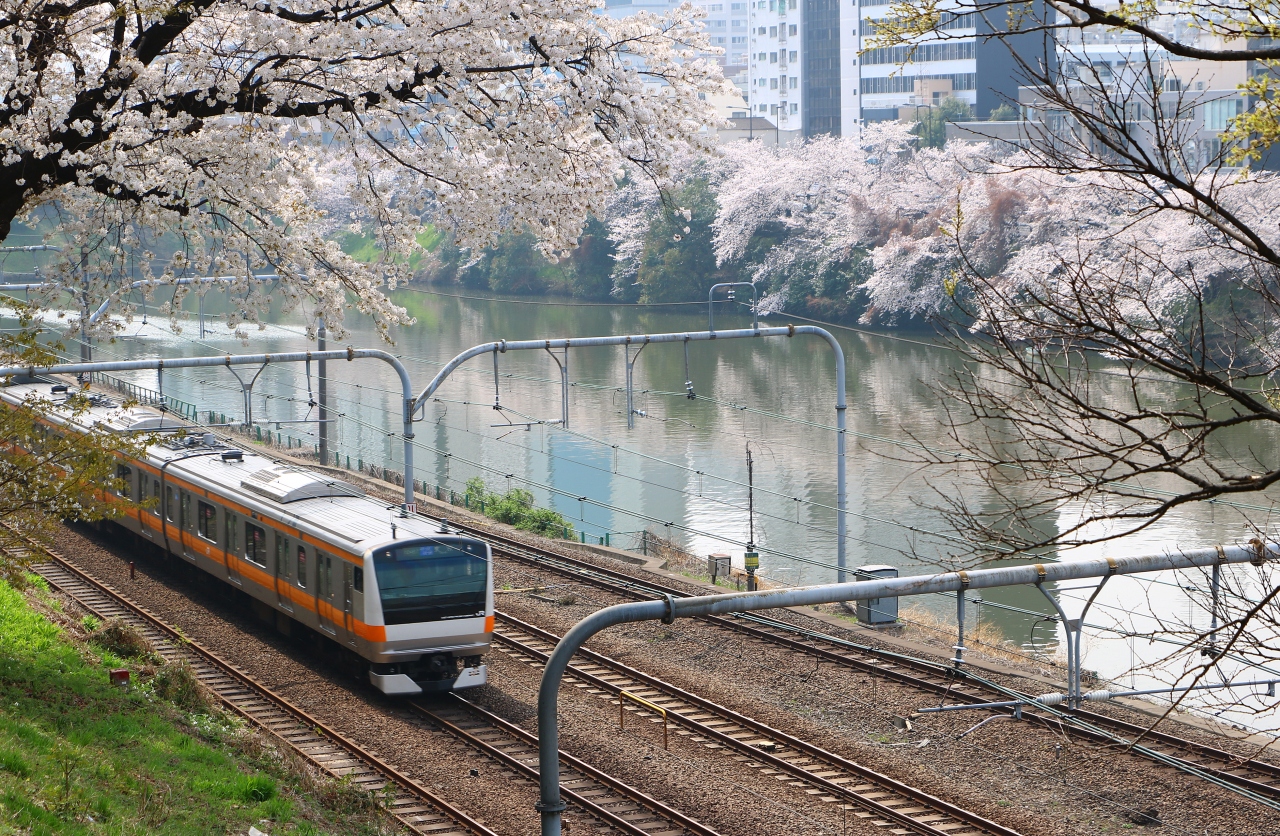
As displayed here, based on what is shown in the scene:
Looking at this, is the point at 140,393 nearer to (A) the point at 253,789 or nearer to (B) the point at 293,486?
(B) the point at 293,486

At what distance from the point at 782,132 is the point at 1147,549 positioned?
6199 centimetres

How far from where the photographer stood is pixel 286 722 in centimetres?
1420

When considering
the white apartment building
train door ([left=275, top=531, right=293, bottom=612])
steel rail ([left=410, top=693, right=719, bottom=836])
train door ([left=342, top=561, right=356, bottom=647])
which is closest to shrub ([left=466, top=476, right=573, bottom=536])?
train door ([left=275, top=531, right=293, bottom=612])

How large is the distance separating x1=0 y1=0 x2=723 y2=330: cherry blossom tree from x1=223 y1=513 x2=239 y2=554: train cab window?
8075 millimetres

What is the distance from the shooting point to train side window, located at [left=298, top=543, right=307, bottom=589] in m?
15.9

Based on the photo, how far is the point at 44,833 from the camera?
25.8ft

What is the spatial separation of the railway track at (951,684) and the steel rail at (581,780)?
6.67 ft

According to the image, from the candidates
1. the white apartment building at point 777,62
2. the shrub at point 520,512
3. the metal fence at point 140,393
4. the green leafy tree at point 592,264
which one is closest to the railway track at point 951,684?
the shrub at point 520,512

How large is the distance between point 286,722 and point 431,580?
7.32ft

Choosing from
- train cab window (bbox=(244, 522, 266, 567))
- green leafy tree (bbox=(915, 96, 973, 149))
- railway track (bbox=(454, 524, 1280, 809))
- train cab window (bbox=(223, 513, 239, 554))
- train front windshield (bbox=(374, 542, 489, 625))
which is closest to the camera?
railway track (bbox=(454, 524, 1280, 809))

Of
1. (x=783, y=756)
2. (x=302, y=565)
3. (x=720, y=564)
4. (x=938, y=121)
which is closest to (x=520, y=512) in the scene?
(x=720, y=564)

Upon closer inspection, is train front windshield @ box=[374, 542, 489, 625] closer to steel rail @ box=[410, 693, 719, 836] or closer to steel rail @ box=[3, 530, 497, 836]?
steel rail @ box=[410, 693, 719, 836]

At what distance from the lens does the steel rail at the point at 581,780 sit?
11492 millimetres

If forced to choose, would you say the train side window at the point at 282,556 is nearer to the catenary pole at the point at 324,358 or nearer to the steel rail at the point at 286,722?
the steel rail at the point at 286,722
